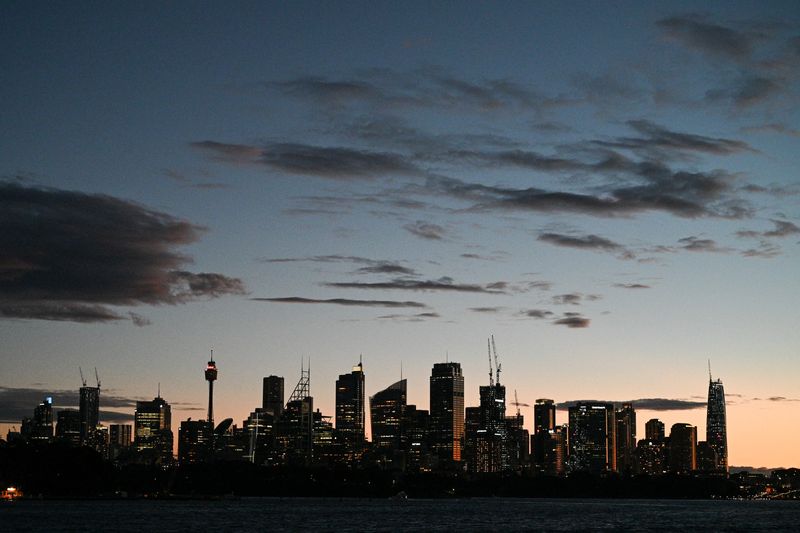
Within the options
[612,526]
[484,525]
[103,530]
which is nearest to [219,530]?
[103,530]

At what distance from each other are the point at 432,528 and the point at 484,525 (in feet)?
47.7

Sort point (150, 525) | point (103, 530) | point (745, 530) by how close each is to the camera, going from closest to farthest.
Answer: point (103, 530), point (150, 525), point (745, 530)

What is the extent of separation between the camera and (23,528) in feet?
534

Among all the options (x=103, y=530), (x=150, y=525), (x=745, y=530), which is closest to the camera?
(x=103, y=530)

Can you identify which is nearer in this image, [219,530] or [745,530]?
[219,530]

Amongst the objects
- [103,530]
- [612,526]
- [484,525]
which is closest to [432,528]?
[484,525]

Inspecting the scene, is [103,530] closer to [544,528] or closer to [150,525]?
[150,525]

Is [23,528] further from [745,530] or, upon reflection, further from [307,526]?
[745,530]

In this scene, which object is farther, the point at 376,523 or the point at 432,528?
the point at 376,523

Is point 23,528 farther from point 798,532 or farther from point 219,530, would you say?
point 798,532

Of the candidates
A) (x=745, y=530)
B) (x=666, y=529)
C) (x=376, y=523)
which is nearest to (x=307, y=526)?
(x=376, y=523)

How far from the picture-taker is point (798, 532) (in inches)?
7352

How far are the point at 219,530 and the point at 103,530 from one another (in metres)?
16.8

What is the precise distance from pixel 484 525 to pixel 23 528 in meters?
76.1
